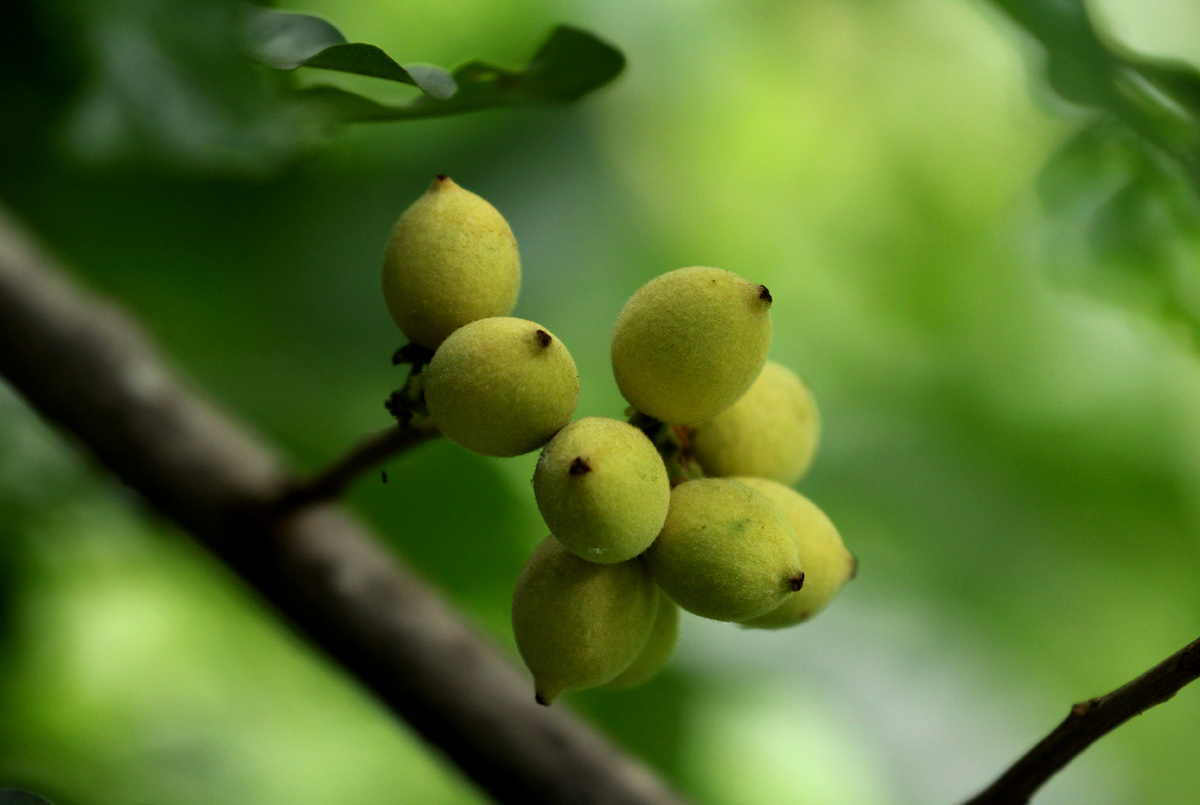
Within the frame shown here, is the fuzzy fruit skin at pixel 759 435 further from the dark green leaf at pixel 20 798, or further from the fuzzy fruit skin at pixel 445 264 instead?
the dark green leaf at pixel 20 798

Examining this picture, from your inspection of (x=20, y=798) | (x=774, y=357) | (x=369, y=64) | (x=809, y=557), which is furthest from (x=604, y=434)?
(x=774, y=357)

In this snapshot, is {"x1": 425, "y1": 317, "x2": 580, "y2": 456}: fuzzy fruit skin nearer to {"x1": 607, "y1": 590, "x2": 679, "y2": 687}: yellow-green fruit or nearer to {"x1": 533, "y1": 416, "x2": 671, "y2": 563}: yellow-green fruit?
{"x1": 533, "y1": 416, "x2": 671, "y2": 563}: yellow-green fruit

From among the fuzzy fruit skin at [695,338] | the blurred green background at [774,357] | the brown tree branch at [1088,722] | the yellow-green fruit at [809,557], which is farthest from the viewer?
the blurred green background at [774,357]

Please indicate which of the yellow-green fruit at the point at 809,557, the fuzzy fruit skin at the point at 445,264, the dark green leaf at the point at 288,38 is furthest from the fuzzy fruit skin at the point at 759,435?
the dark green leaf at the point at 288,38

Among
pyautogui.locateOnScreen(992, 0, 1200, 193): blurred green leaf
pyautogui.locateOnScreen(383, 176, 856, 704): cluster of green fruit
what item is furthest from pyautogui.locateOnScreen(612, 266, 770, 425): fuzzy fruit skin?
pyautogui.locateOnScreen(992, 0, 1200, 193): blurred green leaf

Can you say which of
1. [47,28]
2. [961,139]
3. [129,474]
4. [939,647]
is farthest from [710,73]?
[129,474]

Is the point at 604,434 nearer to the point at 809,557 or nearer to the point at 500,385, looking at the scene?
the point at 500,385
